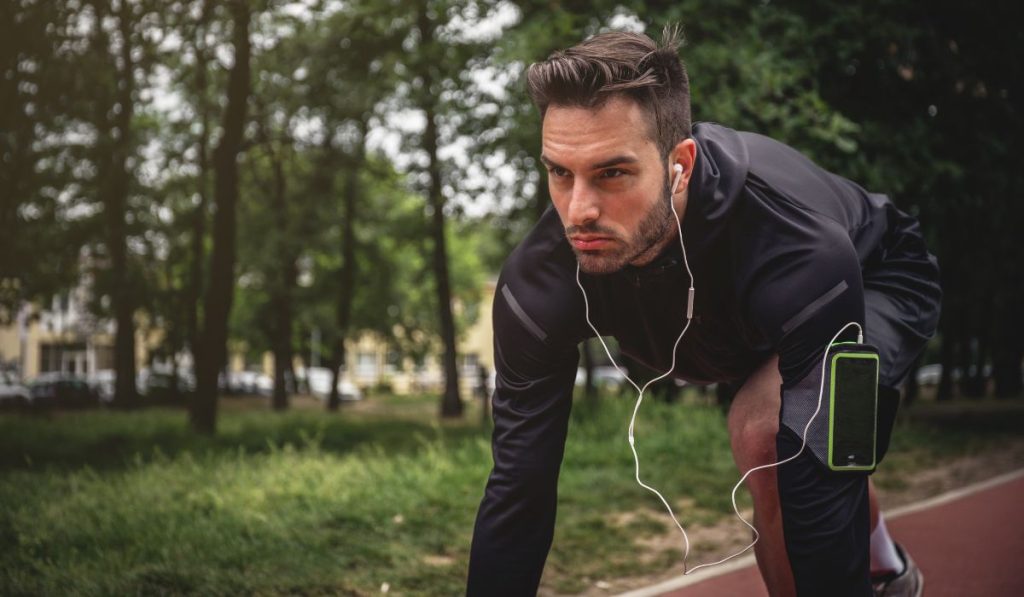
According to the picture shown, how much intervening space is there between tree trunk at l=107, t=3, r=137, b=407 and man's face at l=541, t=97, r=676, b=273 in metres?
11.9

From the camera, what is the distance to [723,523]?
21.6ft

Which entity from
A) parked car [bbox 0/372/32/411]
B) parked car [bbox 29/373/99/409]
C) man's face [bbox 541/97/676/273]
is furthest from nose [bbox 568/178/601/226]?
parked car [bbox 29/373/99/409]

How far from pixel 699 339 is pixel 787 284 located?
522 millimetres

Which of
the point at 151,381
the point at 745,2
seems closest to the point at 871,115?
the point at 745,2

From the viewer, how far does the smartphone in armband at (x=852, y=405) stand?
6.18ft

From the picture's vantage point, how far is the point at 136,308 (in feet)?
76.0

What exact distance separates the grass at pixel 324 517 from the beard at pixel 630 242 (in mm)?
2880

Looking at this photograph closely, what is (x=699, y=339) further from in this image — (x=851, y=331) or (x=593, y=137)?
(x=593, y=137)

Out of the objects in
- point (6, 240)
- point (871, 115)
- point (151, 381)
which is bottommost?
point (151, 381)

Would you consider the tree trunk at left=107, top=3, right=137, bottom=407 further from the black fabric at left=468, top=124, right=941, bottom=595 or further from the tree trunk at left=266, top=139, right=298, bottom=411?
the black fabric at left=468, top=124, right=941, bottom=595

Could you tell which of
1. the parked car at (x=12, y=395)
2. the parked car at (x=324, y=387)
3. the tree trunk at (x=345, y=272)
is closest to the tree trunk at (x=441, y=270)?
the tree trunk at (x=345, y=272)

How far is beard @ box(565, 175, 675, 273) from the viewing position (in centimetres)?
205

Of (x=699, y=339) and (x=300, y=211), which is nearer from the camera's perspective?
(x=699, y=339)

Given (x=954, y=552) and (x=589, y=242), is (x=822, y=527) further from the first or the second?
(x=954, y=552)
